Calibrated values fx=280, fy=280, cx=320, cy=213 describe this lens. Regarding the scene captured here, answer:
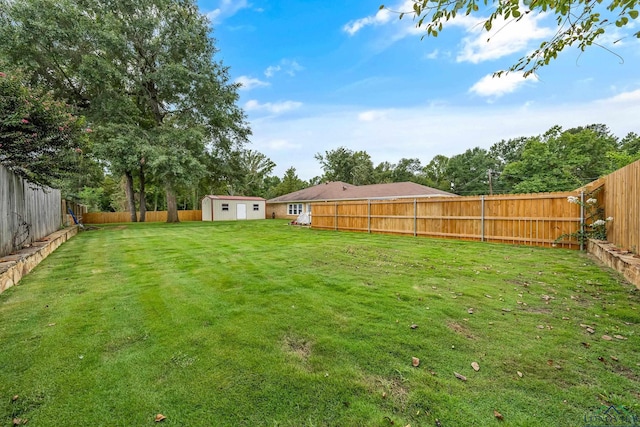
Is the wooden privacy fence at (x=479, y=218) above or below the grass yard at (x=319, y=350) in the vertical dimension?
above

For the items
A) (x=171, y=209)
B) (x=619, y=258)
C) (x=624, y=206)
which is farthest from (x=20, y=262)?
(x=171, y=209)

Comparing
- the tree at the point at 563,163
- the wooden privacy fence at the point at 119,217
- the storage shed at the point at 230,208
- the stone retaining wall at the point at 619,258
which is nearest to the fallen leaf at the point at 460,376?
the stone retaining wall at the point at 619,258

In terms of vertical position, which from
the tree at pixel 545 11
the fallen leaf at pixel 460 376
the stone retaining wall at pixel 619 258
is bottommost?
the fallen leaf at pixel 460 376

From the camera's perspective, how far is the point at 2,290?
3.94 meters

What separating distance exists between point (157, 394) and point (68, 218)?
57.8 feet

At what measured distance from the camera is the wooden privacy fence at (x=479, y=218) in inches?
307

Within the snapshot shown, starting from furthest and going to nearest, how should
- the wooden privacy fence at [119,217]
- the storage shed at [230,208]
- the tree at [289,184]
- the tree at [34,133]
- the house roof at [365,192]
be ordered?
1. the tree at [289,184]
2. the storage shed at [230,208]
3. the wooden privacy fence at [119,217]
4. the house roof at [365,192]
5. the tree at [34,133]

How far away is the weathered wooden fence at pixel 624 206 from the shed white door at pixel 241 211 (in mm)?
25662

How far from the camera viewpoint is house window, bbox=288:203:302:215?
27.7 m

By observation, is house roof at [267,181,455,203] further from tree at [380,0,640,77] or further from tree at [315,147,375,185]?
tree at [380,0,640,77]

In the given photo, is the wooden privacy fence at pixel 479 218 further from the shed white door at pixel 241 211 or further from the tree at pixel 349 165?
the tree at pixel 349 165

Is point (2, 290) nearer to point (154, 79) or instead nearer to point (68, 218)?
point (68, 218)

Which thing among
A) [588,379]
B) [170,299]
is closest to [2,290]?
[170,299]

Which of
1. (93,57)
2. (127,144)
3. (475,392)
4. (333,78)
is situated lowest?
(475,392)
